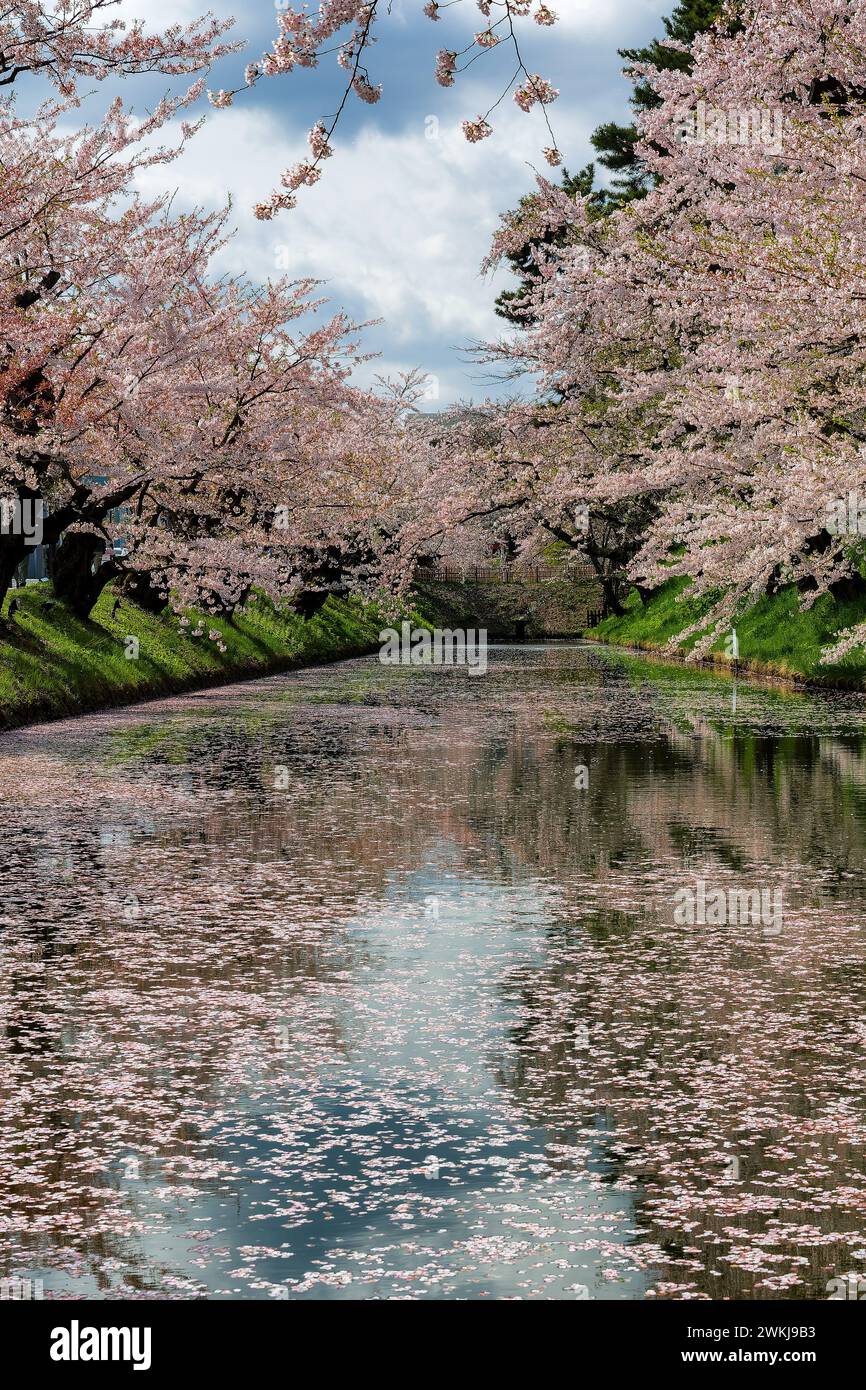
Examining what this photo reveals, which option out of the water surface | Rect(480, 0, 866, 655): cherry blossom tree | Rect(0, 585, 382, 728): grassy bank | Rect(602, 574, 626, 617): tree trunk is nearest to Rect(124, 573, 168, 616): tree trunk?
Rect(0, 585, 382, 728): grassy bank

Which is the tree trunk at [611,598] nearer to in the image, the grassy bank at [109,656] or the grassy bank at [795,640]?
the grassy bank at [795,640]

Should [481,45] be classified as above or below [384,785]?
above

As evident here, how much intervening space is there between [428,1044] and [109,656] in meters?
23.4

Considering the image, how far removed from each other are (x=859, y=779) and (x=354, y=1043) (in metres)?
11.0

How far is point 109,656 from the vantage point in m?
29.4

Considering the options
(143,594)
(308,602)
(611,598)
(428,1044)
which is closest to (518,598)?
(611,598)

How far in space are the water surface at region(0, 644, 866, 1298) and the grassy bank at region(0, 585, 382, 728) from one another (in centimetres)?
Answer: 864

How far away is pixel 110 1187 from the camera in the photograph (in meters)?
5.12

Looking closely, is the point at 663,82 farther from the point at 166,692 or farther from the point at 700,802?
the point at 700,802

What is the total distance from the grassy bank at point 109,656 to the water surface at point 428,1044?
8.64 meters

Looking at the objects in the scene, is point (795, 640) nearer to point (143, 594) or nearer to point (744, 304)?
point (744, 304)

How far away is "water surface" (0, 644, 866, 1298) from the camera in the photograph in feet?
15.0

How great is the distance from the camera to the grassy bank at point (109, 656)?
81.1 ft

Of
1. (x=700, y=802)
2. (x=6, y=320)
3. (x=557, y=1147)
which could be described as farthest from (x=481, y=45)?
(x=6, y=320)
